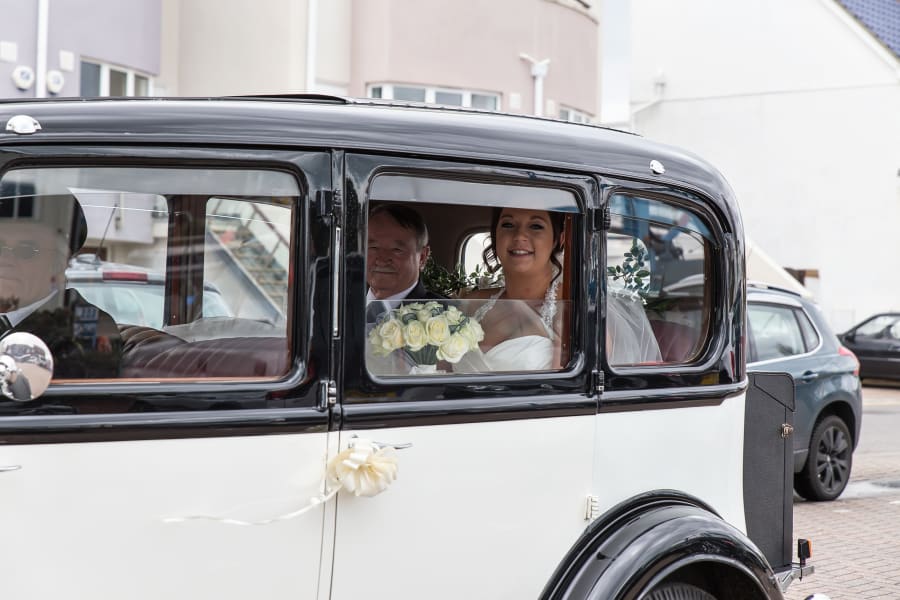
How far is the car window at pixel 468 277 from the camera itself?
10.2ft

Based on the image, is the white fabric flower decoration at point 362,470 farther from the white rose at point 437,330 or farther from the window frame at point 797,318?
the window frame at point 797,318

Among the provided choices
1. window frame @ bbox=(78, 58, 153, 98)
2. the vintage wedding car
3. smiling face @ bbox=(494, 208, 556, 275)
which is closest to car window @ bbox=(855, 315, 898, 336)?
window frame @ bbox=(78, 58, 153, 98)

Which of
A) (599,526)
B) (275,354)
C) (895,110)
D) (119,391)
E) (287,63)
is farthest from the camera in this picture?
(895,110)

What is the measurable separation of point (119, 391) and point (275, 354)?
432 millimetres

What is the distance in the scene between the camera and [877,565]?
691 cm

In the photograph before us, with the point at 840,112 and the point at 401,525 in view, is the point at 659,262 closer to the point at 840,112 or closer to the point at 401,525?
the point at 401,525

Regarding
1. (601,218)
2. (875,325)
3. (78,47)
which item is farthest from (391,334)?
(875,325)

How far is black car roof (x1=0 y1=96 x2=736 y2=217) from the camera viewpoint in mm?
2678

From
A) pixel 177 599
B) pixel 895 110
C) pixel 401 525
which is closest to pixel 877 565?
pixel 401 525

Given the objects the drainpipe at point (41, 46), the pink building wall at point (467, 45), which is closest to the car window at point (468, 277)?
the drainpipe at point (41, 46)

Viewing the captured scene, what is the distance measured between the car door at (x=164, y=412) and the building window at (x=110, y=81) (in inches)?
524

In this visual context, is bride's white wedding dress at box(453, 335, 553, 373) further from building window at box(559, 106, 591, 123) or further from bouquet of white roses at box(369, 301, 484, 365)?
building window at box(559, 106, 591, 123)

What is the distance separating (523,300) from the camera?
3543mm

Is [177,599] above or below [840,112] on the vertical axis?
below
